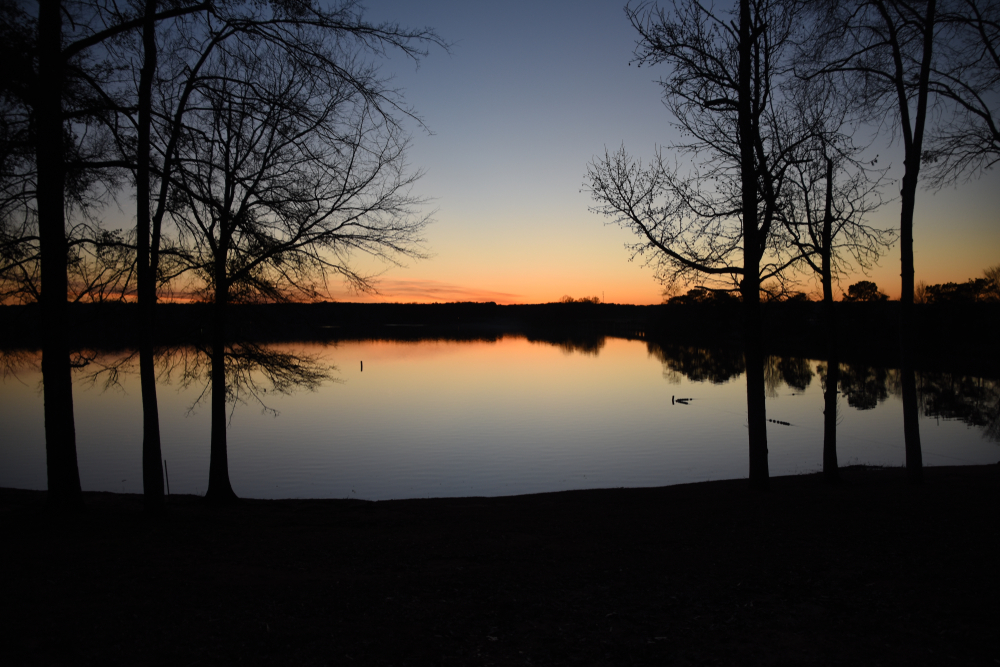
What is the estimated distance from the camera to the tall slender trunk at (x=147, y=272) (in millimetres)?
10000

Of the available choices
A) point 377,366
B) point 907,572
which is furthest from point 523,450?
point 377,366

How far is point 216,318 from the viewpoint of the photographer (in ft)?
47.5

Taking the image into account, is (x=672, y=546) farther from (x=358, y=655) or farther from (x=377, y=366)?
(x=377, y=366)

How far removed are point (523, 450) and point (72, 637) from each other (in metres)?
27.3

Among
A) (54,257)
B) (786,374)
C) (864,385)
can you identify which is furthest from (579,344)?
(54,257)

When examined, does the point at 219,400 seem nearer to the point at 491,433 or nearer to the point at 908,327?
the point at 908,327

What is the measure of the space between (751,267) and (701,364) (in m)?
72.7

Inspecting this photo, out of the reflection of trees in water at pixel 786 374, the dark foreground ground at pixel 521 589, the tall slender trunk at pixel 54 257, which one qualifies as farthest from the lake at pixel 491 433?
the dark foreground ground at pixel 521 589

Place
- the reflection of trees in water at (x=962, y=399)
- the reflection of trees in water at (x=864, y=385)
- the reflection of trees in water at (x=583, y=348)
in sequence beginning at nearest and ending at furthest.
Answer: the reflection of trees in water at (x=962, y=399), the reflection of trees in water at (x=864, y=385), the reflection of trees in water at (x=583, y=348)

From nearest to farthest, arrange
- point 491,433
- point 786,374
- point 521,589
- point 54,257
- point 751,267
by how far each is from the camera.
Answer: point 521,589, point 54,257, point 751,267, point 491,433, point 786,374

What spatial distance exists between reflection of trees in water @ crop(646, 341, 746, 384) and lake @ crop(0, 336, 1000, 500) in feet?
12.3

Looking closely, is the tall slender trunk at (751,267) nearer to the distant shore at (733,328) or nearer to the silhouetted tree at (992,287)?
the distant shore at (733,328)

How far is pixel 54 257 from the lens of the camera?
9.44m

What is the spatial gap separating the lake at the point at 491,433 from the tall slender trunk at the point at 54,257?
279 centimetres
